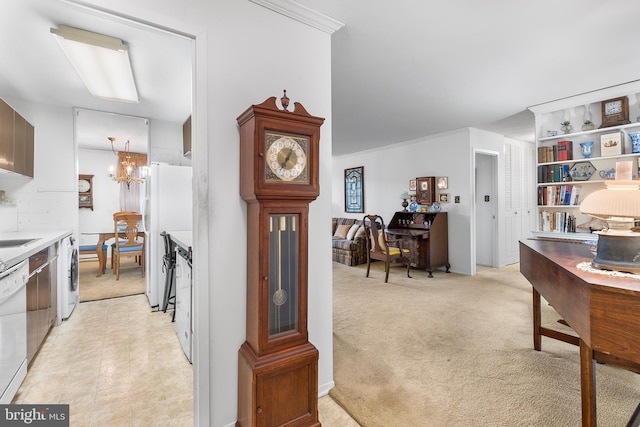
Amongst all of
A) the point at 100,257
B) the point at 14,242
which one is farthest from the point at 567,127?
the point at 100,257

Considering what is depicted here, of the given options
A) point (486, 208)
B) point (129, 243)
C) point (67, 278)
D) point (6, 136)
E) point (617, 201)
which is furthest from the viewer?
point (486, 208)

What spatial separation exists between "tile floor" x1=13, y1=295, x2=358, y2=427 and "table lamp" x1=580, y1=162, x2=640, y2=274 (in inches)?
59.7

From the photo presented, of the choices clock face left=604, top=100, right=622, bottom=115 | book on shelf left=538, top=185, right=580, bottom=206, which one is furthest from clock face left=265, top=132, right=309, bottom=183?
clock face left=604, top=100, right=622, bottom=115

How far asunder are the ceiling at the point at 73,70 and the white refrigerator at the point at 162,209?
806 millimetres

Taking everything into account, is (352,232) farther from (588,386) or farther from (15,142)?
(15,142)

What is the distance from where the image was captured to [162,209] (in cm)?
333

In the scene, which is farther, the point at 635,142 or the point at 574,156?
the point at 574,156

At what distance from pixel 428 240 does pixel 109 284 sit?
195 inches

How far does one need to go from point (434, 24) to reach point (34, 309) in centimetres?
353

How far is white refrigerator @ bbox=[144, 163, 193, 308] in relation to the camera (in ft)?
10.8

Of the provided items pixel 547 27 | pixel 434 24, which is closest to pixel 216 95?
pixel 434 24

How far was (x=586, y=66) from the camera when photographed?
2.74 metres

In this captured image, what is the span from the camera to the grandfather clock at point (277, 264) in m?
1.37

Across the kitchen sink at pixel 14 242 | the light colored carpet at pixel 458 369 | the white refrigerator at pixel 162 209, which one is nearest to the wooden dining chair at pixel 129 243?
the white refrigerator at pixel 162 209
